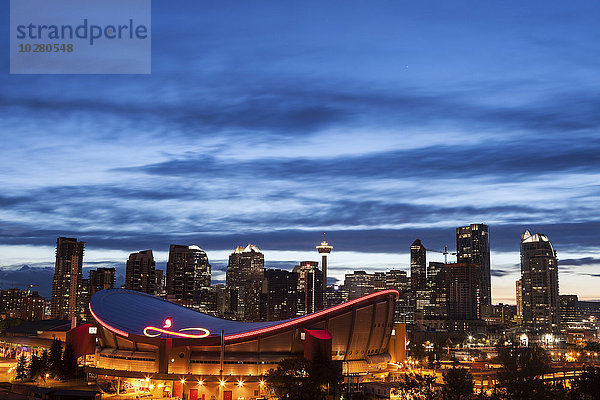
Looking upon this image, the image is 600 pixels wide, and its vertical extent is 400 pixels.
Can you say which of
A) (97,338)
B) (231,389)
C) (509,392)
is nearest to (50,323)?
(97,338)

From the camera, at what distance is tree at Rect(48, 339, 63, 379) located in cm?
10538

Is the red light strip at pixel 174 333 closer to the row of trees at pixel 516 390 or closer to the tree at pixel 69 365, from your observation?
the tree at pixel 69 365

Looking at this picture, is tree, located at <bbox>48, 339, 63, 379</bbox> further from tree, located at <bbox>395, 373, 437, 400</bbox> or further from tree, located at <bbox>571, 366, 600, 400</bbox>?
tree, located at <bbox>571, 366, 600, 400</bbox>

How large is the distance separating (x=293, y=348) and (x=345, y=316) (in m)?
10.2

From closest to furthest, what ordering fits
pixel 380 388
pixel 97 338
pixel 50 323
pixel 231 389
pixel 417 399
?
pixel 417 399
pixel 380 388
pixel 231 389
pixel 97 338
pixel 50 323

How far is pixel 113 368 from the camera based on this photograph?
109500mm

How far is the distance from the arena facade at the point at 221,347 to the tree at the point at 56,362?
444 centimetres

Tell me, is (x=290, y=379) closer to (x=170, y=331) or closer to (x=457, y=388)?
(x=457, y=388)

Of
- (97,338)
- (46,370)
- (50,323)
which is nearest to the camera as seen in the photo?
(46,370)

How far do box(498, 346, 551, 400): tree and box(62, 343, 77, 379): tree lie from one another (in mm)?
67578

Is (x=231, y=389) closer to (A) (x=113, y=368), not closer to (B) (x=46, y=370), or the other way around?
(A) (x=113, y=368)

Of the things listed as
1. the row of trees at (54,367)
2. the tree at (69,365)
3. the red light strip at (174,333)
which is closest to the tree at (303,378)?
the red light strip at (174,333)

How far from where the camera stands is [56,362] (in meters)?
106

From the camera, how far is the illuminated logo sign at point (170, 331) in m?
103
